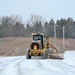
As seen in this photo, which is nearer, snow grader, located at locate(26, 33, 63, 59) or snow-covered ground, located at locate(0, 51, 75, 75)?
snow-covered ground, located at locate(0, 51, 75, 75)

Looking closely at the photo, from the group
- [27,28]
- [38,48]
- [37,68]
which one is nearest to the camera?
[37,68]

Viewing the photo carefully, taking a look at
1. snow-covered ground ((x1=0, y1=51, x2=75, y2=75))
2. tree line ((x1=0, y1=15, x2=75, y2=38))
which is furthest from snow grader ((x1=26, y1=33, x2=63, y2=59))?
tree line ((x1=0, y1=15, x2=75, y2=38))

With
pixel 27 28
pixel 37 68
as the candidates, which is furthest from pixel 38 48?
pixel 27 28

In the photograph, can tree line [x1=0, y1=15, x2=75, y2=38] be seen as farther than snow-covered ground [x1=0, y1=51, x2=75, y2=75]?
Yes

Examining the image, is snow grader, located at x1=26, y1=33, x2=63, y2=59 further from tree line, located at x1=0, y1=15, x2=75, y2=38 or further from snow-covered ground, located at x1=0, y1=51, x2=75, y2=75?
tree line, located at x1=0, y1=15, x2=75, y2=38

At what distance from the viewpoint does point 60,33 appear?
11862cm

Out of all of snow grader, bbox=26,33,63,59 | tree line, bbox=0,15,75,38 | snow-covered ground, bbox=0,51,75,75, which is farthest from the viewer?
tree line, bbox=0,15,75,38

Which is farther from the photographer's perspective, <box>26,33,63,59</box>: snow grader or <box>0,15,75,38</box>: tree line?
<box>0,15,75,38</box>: tree line

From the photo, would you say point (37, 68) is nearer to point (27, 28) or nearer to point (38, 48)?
point (38, 48)

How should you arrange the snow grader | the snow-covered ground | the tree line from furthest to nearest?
the tree line
the snow grader
the snow-covered ground

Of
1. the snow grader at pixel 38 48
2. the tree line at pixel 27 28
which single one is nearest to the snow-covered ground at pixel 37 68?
the snow grader at pixel 38 48

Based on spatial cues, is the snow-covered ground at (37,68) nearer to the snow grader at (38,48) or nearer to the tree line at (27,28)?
the snow grader at (38,48)

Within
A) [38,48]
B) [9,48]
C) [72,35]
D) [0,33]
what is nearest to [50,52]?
[38,48]

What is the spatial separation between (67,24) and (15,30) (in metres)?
26.1
